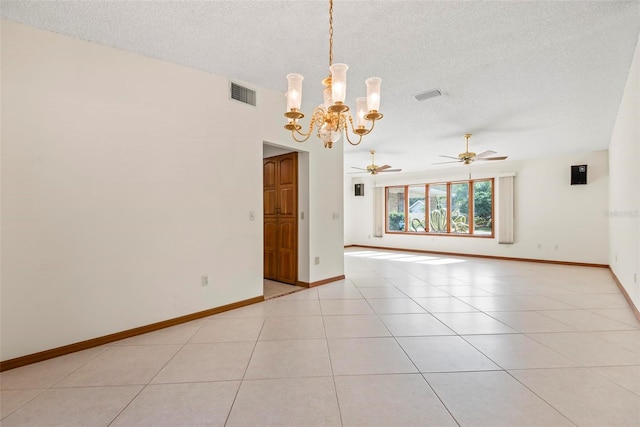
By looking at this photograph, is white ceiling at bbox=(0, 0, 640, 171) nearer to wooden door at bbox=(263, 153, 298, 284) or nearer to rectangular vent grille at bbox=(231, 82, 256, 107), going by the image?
rectangular vent grille at bbox=(231, 82, 256, 107)

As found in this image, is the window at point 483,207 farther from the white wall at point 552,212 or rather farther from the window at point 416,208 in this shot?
the window at point 416,208

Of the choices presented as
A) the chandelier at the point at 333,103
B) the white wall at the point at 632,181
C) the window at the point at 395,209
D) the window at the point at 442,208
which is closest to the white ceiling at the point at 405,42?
the white wall at the point at 632,181

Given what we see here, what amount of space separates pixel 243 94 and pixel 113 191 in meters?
1.85

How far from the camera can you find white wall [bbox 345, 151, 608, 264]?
655 centimetres

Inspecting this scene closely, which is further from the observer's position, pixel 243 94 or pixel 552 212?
pixel 552 212

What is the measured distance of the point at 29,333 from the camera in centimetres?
226

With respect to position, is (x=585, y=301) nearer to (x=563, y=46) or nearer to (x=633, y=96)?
(x=633, y=96)

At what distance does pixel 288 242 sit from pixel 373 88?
306cm

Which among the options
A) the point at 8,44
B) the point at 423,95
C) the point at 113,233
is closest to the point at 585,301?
the point at 423,95

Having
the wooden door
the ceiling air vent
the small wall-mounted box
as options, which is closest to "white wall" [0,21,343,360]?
the wooden door

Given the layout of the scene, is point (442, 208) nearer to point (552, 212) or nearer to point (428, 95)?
point (552, 212)

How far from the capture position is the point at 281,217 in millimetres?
4781

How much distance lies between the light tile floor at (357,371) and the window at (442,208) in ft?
16.1

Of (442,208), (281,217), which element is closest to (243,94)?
(281,217)
